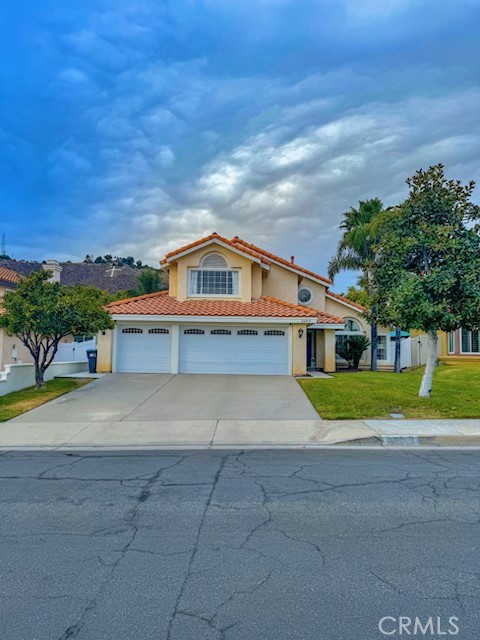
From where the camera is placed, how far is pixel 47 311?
14984mm

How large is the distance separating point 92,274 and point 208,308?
186ft

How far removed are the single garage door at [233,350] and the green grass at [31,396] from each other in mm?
4922

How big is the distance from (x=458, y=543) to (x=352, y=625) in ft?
6.25

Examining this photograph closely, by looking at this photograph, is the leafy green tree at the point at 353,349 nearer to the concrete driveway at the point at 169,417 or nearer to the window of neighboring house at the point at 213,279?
the window of neighboring house at the point at 213,279

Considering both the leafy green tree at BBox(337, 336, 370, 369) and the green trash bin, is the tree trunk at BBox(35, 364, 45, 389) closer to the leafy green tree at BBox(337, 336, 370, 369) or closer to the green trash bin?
the green trash bin

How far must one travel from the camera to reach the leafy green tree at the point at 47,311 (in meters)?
14.9

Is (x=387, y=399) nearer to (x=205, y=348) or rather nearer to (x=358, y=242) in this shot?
(x=205, y=348)

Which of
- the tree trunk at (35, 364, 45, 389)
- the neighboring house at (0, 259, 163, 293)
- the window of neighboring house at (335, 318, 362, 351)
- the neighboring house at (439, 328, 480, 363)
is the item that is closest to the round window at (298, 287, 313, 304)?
the window of neighboring house at (335, 318, 362, 351)

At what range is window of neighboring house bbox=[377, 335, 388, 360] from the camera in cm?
2736

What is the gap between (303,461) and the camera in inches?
304

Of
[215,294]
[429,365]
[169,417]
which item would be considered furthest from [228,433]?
[215,294]

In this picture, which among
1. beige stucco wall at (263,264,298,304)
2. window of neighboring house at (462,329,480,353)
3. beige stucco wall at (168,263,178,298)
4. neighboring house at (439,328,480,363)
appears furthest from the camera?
window of neighboring house at (462,329,480,353)

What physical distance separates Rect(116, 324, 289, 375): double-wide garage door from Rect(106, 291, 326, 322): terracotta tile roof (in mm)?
798

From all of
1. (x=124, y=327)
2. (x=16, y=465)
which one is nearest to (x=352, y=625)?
(x=16, y=465)
